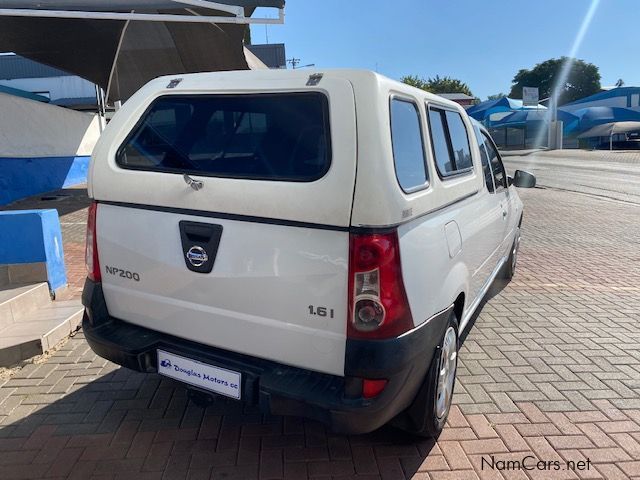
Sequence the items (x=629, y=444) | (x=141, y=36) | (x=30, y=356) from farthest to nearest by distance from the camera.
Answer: (x=141, y=36) → (x=30, y=356) → (x=629, y=444)

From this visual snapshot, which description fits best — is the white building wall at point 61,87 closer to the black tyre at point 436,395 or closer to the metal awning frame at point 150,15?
the metal awning frame at point 150,15

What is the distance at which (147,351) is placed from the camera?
2.62 meters

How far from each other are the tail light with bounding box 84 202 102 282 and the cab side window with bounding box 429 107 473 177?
1.87 metres

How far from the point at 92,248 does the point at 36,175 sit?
1068 cm

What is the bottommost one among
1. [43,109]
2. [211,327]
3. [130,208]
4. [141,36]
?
[211,327]

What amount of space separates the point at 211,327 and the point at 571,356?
289 centimetres

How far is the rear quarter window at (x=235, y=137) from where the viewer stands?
2305 millimetres

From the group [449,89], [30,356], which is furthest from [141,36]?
[449,89]

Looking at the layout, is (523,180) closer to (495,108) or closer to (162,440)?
(162,440)

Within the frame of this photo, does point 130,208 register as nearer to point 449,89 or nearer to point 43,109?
point 43,109

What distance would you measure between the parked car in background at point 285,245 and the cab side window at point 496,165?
4.91 feet

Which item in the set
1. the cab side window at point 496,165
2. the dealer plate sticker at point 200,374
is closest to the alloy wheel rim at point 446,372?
the dealer plate sticker at point 200,374
